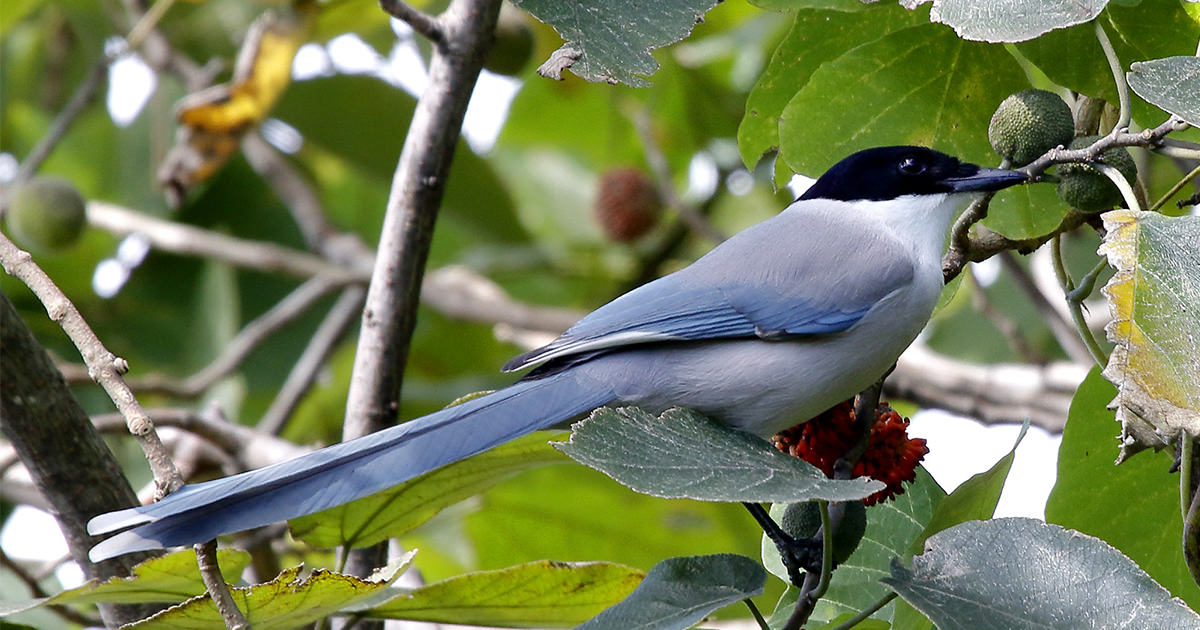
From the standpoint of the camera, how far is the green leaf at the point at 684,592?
175 cm

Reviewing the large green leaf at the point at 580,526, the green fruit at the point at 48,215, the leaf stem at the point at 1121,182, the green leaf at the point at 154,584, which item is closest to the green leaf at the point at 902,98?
the leaf stem at the point at 1121,182

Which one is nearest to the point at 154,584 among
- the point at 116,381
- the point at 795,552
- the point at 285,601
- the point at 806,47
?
the point at 285,601

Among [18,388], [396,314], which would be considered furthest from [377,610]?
[396,314]

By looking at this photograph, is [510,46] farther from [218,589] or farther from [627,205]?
[218,589]

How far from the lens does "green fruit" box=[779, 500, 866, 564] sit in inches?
77.3

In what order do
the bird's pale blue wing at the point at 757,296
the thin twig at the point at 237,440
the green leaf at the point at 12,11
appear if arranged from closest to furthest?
the bird's pale blue wing at the point at 757,296 < the thin twig at the point at 237,440 < the green leaf at the point at 12,11

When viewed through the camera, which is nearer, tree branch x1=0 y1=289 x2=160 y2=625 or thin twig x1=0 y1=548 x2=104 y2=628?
tree branch x1=0 y1=289 x2=160 y2=625

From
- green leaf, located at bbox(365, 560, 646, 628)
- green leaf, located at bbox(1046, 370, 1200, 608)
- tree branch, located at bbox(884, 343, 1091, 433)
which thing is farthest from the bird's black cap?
tree branch, located at bbox(884, 343, 1091, 433)

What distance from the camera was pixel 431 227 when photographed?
9.50ft

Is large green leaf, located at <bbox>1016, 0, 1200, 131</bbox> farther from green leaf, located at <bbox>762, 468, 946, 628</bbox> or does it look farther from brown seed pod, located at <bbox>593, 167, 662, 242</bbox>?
brown seed pod, located at <bbox>593, 167, 662, 242</bbox>

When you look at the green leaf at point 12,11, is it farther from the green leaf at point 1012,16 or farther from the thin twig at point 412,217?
the green leaf at point 1012,16

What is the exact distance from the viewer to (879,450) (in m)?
2.17

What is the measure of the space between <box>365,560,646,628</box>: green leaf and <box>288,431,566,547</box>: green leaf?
0.22 m

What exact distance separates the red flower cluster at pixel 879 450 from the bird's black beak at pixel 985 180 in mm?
435
